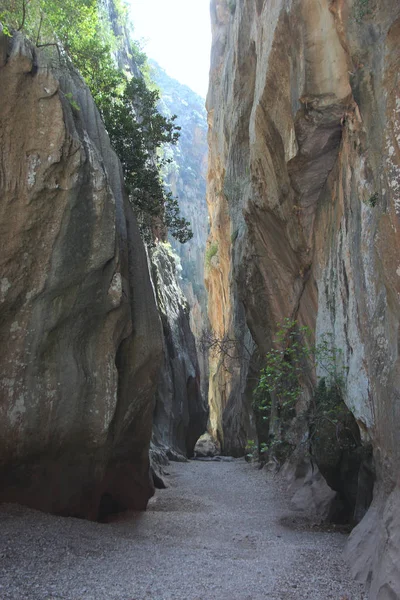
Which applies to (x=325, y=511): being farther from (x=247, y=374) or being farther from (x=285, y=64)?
(x=247, y=374)

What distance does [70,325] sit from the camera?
8211 millimetres

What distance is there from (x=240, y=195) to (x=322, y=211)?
841 cm

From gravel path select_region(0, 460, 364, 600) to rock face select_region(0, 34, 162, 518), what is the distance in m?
0.89

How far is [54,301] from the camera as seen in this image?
7.96m

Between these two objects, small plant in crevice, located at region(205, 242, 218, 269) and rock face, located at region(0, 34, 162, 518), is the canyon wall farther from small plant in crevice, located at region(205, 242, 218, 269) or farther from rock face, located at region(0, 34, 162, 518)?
small plant in crevice, located at region(205, 242, 218, 269)

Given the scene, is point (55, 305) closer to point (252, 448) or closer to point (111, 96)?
point (111, 96)

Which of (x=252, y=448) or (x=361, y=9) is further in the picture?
(x=252, y=448)

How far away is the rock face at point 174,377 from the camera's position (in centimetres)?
2344

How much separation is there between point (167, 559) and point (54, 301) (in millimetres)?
4365

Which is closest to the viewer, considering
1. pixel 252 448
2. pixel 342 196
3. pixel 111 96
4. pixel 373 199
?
pixel 373 199

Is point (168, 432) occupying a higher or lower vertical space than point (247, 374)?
lower

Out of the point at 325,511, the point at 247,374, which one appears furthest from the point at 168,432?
the point at 325,511

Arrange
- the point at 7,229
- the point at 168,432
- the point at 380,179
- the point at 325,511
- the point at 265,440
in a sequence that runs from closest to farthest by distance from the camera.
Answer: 1. the point at 380,179
2. the point at 7,229
3. the point at 325,511
4. the point at 265,440
5. the point at 168,432

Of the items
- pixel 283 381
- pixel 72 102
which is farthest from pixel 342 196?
pixel 283 381
